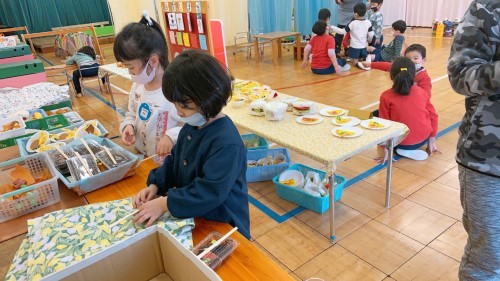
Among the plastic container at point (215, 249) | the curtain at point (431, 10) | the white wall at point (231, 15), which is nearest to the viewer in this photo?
the plastic container at point (215, 249)

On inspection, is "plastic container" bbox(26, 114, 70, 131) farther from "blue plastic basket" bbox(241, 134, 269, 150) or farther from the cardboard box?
the cardboard box

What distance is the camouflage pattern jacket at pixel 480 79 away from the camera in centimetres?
106

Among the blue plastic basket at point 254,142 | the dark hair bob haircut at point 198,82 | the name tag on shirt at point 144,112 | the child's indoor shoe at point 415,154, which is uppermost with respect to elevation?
the dark hair bob haircut at point 198,82

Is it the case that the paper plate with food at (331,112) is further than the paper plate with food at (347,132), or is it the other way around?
the paper plate with food at (331,112)

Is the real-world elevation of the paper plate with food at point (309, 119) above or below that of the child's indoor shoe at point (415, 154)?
above

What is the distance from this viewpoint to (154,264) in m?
0.94

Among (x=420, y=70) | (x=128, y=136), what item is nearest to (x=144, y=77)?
(x=128, y=136)

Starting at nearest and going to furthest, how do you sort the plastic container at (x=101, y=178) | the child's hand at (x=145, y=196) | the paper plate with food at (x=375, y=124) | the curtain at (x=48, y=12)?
the child's hand at (x=145, y=196) < the plastic container at (x=101, y=178) < the paper plate with food at (x=375, y=124) < the curtain at (x=48, y=12)

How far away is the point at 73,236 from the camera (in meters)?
1.01

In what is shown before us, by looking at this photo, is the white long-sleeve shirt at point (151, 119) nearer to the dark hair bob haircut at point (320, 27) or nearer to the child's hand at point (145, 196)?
the child's hand at point (145, 196)

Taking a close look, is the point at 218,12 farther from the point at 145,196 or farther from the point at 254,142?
the point at 145,196

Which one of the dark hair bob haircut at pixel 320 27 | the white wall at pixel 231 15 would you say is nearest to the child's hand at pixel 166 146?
→ the dark hair bob haircut at pixel 320 27

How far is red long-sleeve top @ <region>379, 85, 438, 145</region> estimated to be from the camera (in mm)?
2865

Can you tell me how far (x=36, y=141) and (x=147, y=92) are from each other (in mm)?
582
